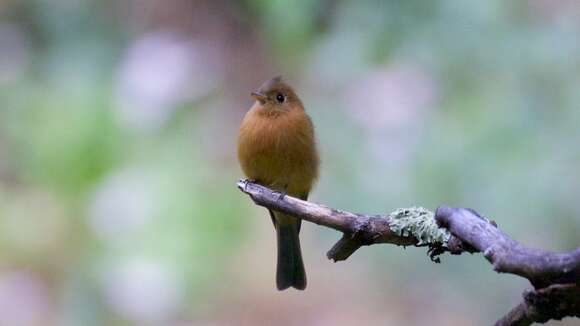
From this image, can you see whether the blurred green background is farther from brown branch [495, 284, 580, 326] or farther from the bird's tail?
brown branch [495, 284, 580, 326]

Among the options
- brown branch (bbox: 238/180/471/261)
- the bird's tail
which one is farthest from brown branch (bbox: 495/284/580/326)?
the bird's tail

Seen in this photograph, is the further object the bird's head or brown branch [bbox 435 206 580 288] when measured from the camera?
the bird's head

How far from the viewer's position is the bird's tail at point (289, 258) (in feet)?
13.4

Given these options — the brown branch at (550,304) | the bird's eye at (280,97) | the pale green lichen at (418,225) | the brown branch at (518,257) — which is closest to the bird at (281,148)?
the bird's eye at (280,97)

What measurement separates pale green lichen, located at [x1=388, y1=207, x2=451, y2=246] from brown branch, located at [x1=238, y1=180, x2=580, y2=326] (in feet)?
0.04

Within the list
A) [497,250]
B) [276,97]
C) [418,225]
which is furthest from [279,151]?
[497,250]

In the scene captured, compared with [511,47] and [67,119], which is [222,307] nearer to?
[67,119]

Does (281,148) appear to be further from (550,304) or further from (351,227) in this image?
(550,304)

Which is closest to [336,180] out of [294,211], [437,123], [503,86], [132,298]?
[437,123]

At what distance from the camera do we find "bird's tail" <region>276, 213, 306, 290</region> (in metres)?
4.10

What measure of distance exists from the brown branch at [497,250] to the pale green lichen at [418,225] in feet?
0.04

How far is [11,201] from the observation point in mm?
5660

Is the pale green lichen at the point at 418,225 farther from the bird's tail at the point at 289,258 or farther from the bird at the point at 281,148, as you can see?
the bird's tail at the point at 289,258

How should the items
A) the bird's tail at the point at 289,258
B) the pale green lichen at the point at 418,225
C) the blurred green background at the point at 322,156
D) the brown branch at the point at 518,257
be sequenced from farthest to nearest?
the blurred green background at the point at 322,156
the bird's tail at the point at 289,258
the pale green lichen at the point at 418,225
the brown branch at the point at 518,257
